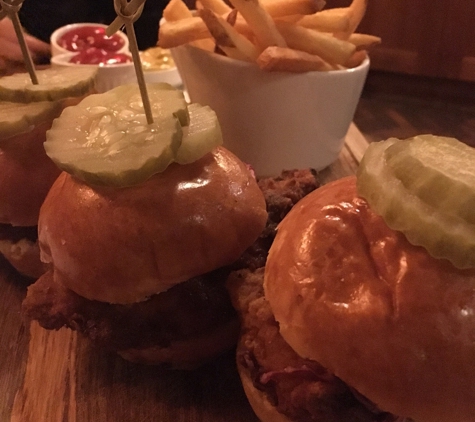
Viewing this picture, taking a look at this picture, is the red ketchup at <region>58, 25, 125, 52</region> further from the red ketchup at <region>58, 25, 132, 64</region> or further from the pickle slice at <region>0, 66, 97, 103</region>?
the pickle slice at <region>0, 66, 97, 103</region>

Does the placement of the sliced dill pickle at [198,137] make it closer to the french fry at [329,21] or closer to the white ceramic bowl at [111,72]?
the french fry at [329,21]

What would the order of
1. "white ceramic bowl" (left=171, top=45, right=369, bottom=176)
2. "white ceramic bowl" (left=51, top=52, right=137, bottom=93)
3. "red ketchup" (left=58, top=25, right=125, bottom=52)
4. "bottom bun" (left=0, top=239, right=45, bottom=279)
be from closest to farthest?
"bottom bun" (left=0, top=239, right=45, bottom=279) → "white ceramic bowl" (left=171, top=45, right=369, bottom=176) → "white ceramic bowl" (left=51, top=52, right=137, bottom=93) → "red ketchup" (left=58, top=25, right=125, bottom=52)

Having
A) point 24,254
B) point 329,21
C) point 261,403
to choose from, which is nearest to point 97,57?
point 329,21

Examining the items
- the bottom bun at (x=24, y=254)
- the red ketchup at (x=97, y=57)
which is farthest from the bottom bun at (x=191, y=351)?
the red ketchup at (x=97, y=57)

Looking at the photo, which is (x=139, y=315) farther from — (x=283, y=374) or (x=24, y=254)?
(x=24, y=254)

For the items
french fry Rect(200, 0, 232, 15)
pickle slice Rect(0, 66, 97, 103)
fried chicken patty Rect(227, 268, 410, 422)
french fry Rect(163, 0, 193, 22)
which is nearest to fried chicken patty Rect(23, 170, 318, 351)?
fried chicken patty Rect(227, 268, 410, 422)

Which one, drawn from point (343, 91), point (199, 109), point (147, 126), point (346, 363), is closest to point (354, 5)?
point (343, 91)

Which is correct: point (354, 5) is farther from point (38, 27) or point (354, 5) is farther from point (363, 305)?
point (38, 27)
